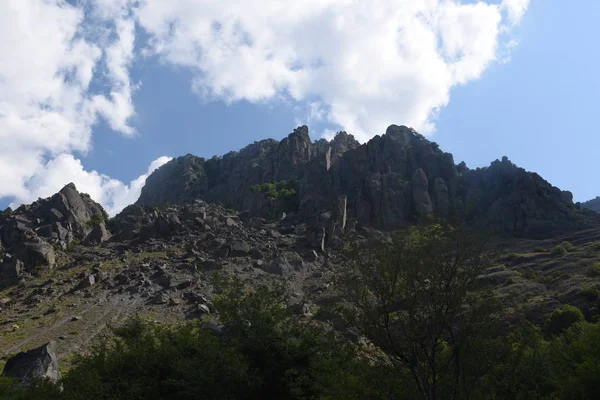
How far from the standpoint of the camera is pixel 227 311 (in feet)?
99.5

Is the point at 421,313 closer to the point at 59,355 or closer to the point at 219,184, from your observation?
the point at 59,355

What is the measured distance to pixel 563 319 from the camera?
42.3 meters

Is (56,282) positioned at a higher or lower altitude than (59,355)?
higher

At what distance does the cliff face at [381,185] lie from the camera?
9312 centimetres

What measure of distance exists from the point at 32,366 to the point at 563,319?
42.2 m

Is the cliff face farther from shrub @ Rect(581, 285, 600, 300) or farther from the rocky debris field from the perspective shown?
shrub @ Rect(581, 285, 600, 300)

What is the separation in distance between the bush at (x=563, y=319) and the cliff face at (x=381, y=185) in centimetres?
3037

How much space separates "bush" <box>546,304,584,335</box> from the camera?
4181cm

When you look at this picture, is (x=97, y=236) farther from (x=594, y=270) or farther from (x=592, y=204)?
(x=592, y=204)

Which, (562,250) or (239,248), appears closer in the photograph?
(562,250)

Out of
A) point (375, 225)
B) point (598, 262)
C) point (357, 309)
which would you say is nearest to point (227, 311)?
point (357, 309)

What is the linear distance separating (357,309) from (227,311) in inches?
449

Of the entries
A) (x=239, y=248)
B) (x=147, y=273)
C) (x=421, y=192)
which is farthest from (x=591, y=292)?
(x=421, y=192)

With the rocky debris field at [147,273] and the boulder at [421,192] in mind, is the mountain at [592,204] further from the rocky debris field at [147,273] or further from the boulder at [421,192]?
the rocky debris field at [147,273]
